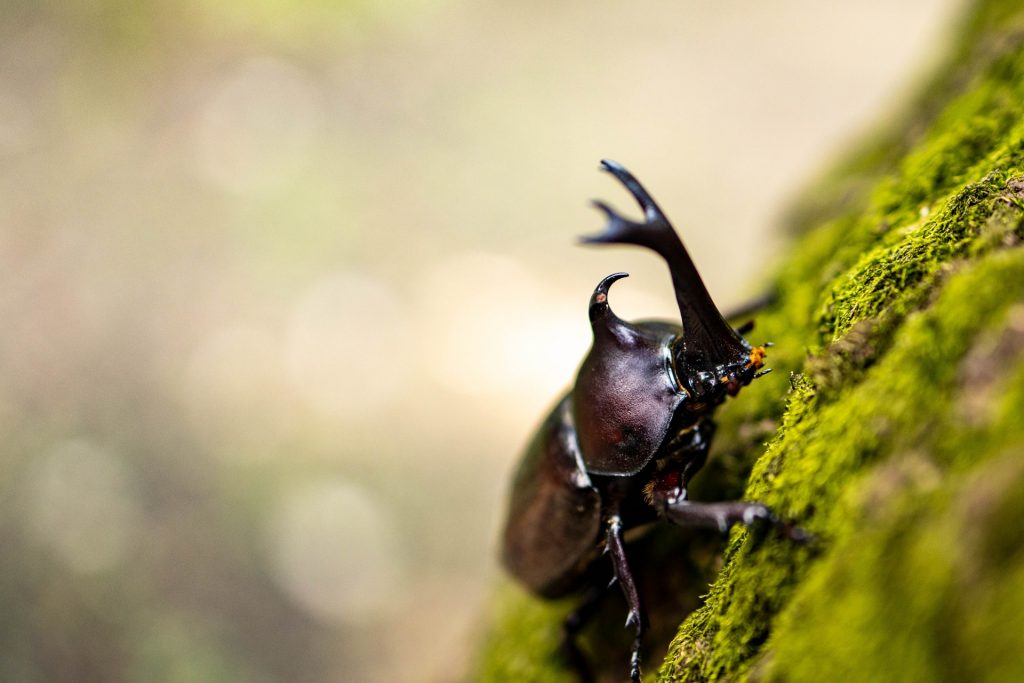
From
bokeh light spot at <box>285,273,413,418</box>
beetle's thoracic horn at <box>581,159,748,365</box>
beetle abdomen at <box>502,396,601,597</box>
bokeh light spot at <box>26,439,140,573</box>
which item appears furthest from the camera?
bokeh light spot at <box>285,273,413,418</box>

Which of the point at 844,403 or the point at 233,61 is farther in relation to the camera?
the point at 233,61

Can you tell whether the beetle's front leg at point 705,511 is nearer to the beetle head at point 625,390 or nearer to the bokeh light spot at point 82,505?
the beetle head at point 625,390

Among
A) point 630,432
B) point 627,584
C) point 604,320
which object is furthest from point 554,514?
point 604,320

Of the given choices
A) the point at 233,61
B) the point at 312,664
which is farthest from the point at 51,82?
the point at 312,664

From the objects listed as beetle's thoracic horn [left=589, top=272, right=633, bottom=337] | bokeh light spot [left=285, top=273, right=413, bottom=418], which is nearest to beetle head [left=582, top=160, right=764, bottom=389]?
beetle's thoracic horn [left=589, top=272, right=633, bottom=337]

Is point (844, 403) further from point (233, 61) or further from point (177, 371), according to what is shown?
point (233, 61)

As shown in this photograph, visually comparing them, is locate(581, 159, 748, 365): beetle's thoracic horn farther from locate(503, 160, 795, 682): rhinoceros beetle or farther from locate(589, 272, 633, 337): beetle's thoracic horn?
locate(589, 272, 633, 337): beetle's thoracic horn

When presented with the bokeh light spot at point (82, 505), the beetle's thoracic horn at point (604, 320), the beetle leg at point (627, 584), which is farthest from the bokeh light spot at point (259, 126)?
the beetle leg at point (627, 584)

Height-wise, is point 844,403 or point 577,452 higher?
point 577,452
